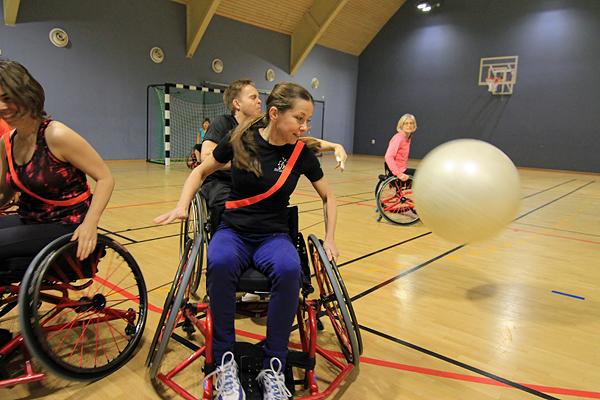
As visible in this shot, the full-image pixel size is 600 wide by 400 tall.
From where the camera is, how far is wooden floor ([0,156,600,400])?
1.50 m

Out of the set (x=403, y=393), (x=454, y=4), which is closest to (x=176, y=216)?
(x=403, y=393)

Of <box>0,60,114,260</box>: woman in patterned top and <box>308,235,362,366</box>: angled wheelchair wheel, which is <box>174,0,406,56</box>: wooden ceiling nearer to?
<box>0,60,114,260</box>: woman in patterned top

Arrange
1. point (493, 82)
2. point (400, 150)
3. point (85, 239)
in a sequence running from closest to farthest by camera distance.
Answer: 1. point (85, 239)
2. point (400, 150)
3. point (493, 82)

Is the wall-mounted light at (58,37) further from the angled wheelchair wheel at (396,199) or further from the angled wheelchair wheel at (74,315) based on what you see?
the angled wheelchair wheel at (74,315)

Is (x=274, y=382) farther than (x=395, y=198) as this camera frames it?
No

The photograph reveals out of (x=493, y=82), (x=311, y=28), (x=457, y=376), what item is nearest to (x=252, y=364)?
(x=457, y=376)

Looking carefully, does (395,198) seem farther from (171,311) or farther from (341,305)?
(171,311)

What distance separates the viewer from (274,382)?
4.27 ft

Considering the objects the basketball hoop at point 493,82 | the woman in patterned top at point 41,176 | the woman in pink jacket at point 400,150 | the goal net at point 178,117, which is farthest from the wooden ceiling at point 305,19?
the woman in patterned top at point 41,176

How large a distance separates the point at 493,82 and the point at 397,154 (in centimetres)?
891

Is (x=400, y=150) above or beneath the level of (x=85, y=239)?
above

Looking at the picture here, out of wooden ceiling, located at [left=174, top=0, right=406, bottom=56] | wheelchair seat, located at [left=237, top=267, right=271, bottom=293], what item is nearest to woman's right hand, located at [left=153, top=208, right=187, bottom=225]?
wheelchair seat, located at [left=237, top=267, right=271, bottom=293]

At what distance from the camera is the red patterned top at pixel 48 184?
1.46 meters

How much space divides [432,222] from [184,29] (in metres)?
9.29
